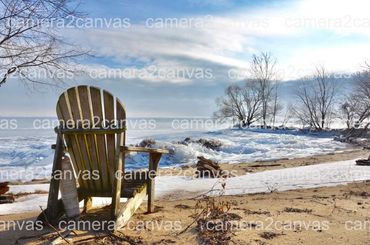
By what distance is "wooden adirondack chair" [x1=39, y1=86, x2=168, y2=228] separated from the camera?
388 centimetres

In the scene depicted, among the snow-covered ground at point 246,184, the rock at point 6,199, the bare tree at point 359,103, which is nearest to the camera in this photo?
the rock at point 6,199

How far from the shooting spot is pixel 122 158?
395 cm

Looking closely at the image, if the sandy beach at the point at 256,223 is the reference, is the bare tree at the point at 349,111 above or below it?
above

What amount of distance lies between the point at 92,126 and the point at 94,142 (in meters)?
0.19

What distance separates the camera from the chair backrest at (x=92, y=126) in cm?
392

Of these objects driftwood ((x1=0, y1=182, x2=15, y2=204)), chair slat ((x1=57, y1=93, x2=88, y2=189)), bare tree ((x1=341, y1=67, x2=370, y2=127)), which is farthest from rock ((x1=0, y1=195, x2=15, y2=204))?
bare tree ((x1=341, y1=67, x2=370, y2=127))

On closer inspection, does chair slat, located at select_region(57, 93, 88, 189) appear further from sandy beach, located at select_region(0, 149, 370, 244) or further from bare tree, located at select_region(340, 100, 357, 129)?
bare tree, located at select_region(340, 100, 357, 129)

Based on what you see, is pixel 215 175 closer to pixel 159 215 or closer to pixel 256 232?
pixel 159 215

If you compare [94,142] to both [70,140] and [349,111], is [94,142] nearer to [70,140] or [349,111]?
[70,140]

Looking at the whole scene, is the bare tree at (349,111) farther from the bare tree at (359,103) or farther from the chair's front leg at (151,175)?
the chair's front leg at (151,175)

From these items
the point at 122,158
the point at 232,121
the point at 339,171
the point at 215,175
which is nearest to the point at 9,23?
the point at 122,158

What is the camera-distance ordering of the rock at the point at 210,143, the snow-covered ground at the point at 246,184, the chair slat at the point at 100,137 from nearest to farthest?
the chair slat at the point at 100,137 → the snow-covered ground at the point at 246,184 → the rock at the point at 210,143

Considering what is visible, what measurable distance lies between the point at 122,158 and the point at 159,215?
1.02 meters

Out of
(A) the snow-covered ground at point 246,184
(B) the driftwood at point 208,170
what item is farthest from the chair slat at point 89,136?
(B) the driftwood at point 208,170
